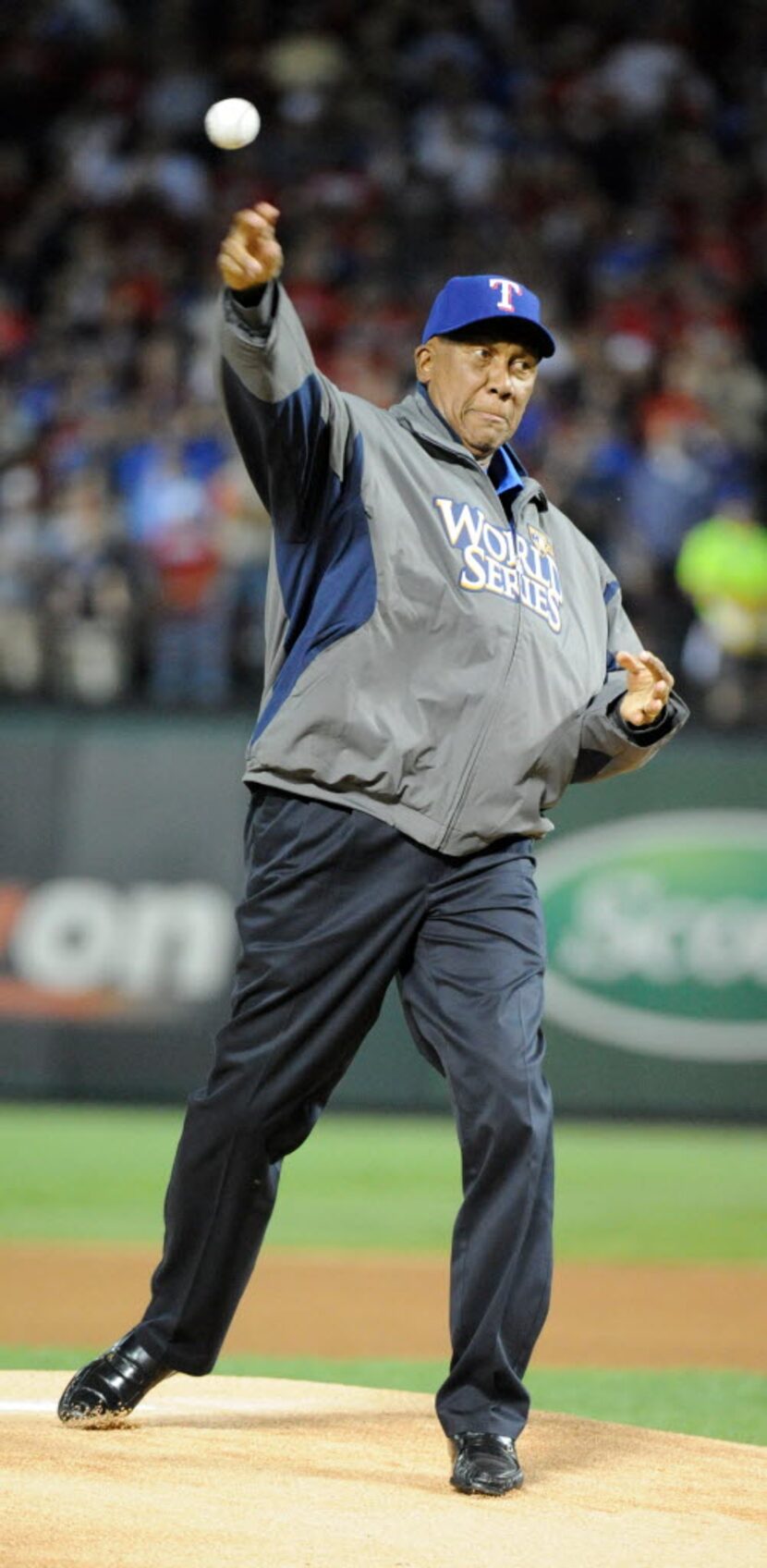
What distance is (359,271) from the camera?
1502 cm

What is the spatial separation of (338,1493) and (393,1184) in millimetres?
5565

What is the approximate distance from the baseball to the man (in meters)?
0.48

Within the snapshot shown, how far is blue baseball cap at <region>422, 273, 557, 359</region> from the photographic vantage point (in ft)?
13.5

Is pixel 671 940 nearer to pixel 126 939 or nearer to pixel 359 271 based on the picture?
pixel 126 939

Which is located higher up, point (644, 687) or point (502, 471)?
point (502, 471)

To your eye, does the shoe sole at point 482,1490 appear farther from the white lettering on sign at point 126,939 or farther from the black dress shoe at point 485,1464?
the white lettering on sign at point 126,939

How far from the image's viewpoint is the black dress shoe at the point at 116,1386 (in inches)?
166

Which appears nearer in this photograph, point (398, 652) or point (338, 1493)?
point (338, 1493)

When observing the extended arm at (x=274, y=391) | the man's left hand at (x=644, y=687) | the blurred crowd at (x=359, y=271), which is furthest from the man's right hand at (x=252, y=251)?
the blurred crowd at (x=359, y=271)

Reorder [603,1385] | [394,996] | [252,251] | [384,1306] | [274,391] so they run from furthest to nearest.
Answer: [394,996] → [384,1306] → [603,1385] → [274,391] → [252,251]

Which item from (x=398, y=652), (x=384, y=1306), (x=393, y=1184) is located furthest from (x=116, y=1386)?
(x=393, y=1184)

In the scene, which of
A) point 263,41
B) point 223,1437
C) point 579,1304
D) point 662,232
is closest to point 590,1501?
point 223,1437

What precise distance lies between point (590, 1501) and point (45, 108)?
15.2 m

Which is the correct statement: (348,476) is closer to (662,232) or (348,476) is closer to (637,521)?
(637,521)
